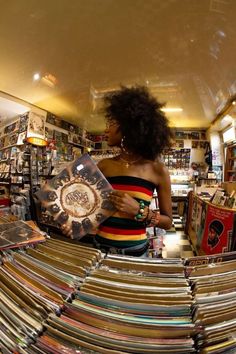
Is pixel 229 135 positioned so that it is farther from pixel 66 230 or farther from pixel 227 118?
pixel 66 230

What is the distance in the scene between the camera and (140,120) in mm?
649

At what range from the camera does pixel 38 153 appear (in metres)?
1.23

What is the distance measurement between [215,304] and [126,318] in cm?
12

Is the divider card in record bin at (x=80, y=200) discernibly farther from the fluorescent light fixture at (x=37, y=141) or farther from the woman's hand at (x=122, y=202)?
the fluorescent light fixture at (x=37, y=141)

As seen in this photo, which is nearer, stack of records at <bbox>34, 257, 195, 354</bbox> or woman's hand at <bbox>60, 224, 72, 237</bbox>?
stack of records at <bbox>34, 257, 195, 354</bbox>

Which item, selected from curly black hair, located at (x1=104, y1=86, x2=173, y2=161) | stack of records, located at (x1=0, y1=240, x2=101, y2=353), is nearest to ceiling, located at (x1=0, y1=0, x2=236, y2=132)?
curly black hair, located at (x1=104, y1=86, x2=173, y2=161)

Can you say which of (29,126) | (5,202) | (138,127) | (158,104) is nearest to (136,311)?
(138,127)

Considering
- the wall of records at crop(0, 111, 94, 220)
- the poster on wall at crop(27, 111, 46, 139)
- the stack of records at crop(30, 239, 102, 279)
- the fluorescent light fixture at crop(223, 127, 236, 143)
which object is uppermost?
the fluorescent light fixture at crop(223, 127, 236, 143)

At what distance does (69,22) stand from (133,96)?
1.07m

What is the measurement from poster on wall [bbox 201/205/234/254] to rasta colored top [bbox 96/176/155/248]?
1120 millimetres

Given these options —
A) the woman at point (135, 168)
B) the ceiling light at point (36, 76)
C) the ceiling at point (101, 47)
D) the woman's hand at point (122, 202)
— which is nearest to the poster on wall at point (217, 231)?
the ceiling at point (101, 47)

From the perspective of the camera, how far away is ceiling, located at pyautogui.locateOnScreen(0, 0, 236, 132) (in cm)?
131

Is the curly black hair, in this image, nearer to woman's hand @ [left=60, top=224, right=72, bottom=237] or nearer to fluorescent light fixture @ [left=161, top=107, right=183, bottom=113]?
fluorescent light fixture @ [left=161, top=107, right=183, bottom=113]

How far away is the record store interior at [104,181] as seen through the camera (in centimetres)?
26
